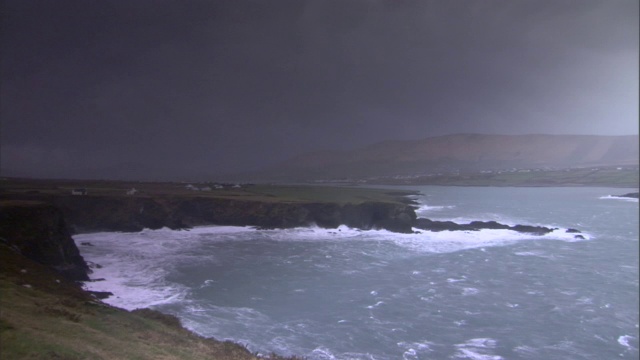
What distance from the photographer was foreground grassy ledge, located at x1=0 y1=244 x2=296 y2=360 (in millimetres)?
6703

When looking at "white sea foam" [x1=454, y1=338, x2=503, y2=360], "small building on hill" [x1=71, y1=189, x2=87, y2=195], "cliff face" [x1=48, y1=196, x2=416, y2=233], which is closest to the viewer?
"white sea foam" [x1=454, y1=338, x2=503, y2=360]

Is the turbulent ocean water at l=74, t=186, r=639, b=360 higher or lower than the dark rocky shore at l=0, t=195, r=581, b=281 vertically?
lower

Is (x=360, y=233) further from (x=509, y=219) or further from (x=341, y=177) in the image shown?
(x=509, y=219)

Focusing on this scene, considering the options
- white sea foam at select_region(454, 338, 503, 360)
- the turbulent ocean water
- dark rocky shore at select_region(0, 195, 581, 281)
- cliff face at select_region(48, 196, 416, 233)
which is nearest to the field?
the turbulent ocean water

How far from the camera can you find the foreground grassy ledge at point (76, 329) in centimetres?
670

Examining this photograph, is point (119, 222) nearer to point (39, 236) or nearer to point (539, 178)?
point (39, 236)

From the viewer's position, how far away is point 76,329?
7.98 meters

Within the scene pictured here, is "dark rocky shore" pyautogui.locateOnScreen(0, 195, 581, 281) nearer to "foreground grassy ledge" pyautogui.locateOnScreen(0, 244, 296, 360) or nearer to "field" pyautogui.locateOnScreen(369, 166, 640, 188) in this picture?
"foreground grassy ledge" pyautogui.locateOnScreen(0, 244, 296, 360)

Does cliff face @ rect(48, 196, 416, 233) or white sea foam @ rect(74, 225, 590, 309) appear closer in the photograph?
white sea foam @ rect(74, 225, 590, 309)

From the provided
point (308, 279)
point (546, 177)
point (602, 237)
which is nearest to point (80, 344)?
point (308, 279)

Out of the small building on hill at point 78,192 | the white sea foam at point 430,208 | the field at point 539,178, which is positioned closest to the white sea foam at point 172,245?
the small building on hill at point 78,192

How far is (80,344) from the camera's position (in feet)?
23.6

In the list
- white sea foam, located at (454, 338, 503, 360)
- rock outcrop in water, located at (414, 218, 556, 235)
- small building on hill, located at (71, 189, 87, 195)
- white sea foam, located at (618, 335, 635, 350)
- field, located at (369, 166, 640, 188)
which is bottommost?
white sea foam, located at (454, 338, 503, 360)

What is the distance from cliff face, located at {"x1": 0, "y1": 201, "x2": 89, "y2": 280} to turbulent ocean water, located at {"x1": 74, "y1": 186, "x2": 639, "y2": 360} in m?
1.14
